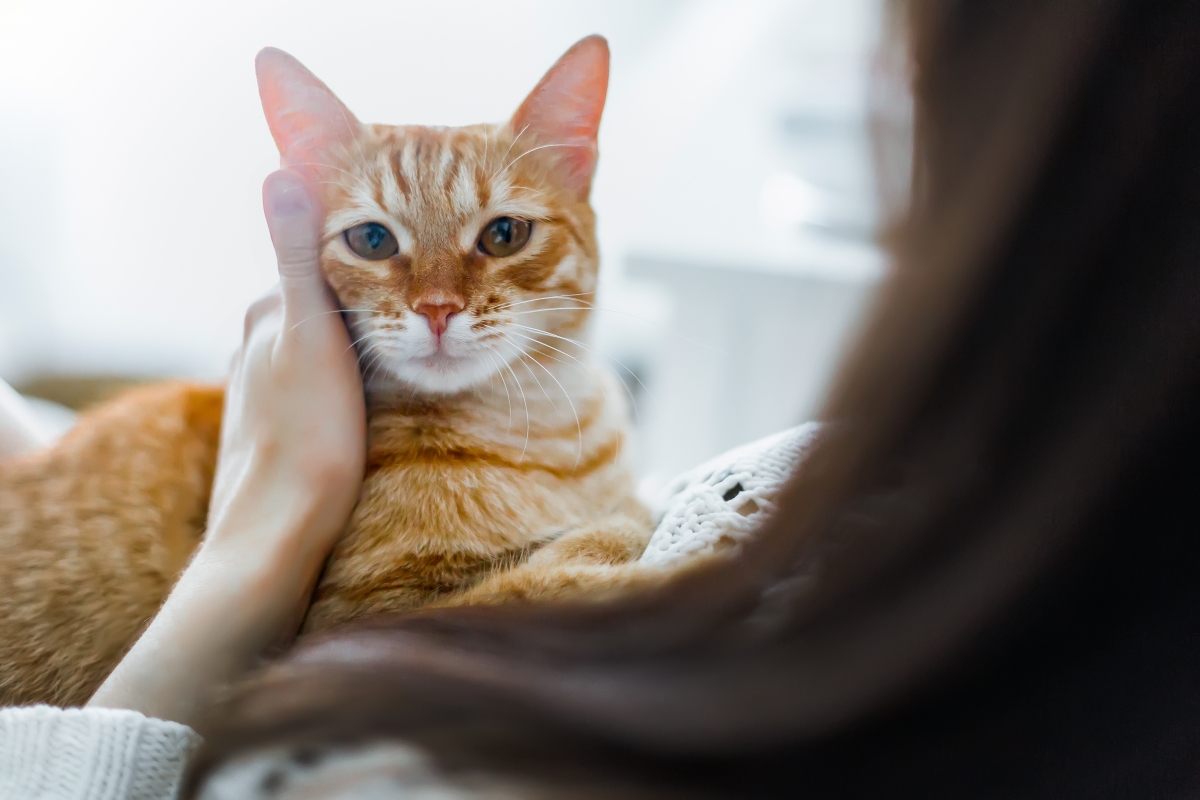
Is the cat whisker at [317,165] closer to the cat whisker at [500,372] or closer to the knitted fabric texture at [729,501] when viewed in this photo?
the cat whisker at [500,372]

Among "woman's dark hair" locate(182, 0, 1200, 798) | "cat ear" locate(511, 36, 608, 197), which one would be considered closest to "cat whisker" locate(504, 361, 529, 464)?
"cat ear" locate(511, 36, 608, 197)

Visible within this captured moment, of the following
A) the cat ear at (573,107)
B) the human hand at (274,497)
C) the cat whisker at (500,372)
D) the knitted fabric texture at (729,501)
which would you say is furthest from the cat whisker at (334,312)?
the knitted fabric texture at (729,501)

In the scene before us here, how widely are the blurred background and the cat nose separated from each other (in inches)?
7.6

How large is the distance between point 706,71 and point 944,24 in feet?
5.04

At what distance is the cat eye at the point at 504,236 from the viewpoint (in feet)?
2.68

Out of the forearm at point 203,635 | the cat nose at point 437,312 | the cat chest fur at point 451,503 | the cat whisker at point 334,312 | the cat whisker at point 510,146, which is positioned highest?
the cat whisker at point 510,146

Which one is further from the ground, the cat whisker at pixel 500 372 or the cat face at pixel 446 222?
the cat face at pixel 446 222

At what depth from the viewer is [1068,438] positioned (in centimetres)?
44

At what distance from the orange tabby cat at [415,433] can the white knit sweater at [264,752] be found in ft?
0.43

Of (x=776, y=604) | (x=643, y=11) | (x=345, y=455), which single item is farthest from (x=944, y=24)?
(x=643, y=11)

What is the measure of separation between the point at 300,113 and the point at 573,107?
280 mm

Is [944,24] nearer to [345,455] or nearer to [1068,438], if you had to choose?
[1068,438]

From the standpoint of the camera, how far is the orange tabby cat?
758 millimetres

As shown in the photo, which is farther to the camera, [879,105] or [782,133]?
[782,133]
